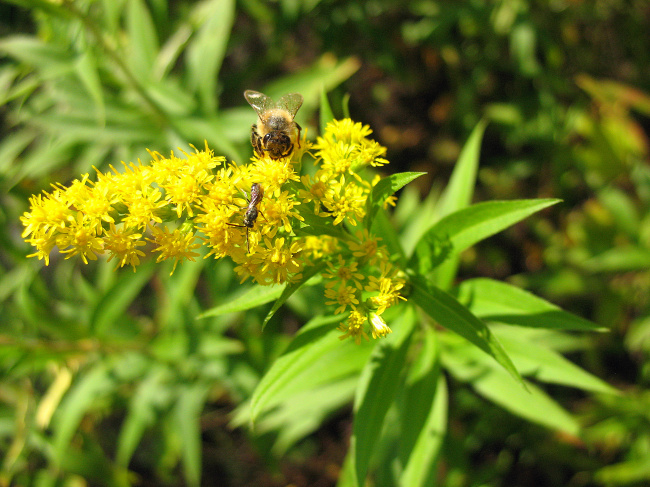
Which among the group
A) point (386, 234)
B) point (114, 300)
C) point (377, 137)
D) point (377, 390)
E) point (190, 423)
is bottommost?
point (190, 423)

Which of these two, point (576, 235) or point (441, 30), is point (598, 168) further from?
point (441, 30)

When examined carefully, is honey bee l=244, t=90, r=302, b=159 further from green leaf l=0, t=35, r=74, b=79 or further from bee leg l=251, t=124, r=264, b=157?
green leaf l=0, t=35, r=74, b=79

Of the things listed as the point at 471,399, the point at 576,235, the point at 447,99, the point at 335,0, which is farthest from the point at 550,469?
the point at 335,0

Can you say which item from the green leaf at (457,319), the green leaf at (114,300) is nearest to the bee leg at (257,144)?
the green leaf at (457,319)

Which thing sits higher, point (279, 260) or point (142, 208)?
point (142, 208)

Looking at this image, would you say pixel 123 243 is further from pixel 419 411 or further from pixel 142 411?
pixel 142 411

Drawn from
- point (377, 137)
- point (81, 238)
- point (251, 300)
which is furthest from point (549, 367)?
point (377, 137)

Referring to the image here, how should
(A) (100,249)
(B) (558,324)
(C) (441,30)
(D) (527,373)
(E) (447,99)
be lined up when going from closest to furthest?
1. (A) (100,249)
2. (B) (558,324)
3. (D) (527,373)
4. (C) (441,30)
5. (E) (447,99)
